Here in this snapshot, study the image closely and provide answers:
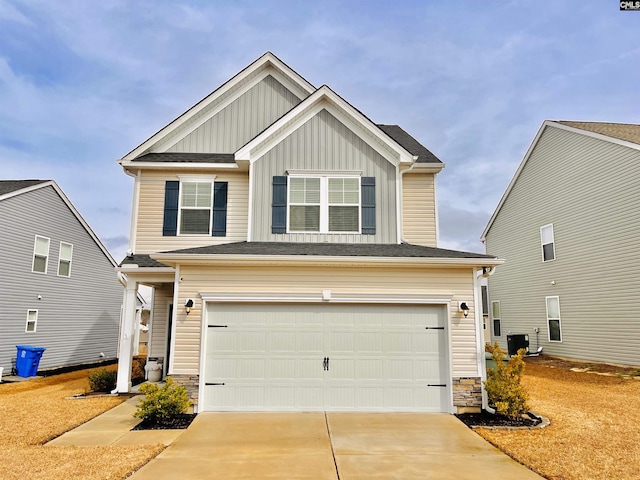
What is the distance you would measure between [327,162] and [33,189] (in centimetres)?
1230

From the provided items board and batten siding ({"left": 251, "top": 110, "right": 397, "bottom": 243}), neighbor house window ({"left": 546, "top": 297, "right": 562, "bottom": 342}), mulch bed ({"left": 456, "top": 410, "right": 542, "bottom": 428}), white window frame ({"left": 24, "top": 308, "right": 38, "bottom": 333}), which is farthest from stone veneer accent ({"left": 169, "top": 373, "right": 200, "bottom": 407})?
neighbor house window ({"left": 546, "top": 297, "right": 562, "bottom": 342})

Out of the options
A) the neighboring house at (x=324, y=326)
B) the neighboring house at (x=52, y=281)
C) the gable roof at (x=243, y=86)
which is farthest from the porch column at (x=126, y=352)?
the neighboring house at (x=52, y=281)

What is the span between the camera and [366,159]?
38.2 feet

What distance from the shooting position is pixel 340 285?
9336 mm

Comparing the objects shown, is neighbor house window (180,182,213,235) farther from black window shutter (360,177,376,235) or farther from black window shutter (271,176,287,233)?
black window shutter (360,177,376,235)

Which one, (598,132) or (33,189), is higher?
(598,132)

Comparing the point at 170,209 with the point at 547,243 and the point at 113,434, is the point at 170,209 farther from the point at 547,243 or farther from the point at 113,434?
the point at 547,243

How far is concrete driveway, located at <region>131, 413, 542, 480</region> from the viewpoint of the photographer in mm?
5629

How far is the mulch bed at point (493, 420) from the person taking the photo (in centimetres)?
794

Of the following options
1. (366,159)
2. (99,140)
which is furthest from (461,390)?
(99,140)

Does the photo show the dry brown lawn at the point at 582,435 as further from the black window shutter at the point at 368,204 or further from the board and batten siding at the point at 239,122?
the board and batten siding at the point at 239,122

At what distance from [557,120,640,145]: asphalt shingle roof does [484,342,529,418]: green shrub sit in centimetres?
1089

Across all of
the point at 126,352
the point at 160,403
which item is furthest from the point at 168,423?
the point at 126,352
